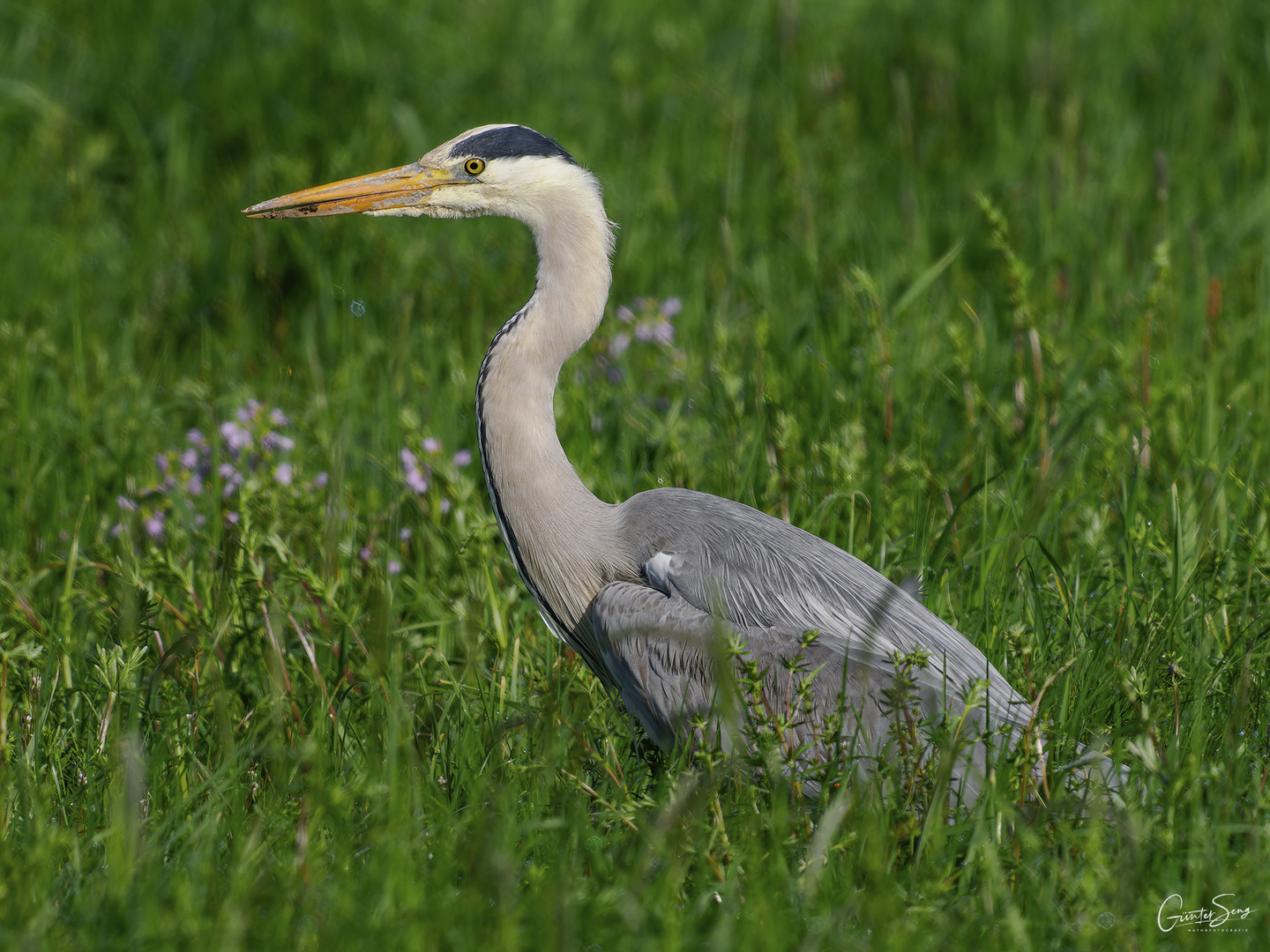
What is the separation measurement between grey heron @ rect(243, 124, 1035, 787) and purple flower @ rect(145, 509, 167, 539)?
110cm

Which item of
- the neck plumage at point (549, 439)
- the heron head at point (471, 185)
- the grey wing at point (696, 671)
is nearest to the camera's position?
the grey wing at point (696, 671)

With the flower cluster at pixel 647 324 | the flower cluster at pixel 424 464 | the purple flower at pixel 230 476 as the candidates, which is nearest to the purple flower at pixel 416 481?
the flower cluster at pixel 424 464

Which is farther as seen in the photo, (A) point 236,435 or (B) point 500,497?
(A) point 236,435

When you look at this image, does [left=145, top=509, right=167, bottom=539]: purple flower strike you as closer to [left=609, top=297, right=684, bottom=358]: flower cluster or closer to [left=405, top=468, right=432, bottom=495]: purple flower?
[left=405, top=468, right=432, bottom=495]: purple flower

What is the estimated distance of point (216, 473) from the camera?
4.23 meters

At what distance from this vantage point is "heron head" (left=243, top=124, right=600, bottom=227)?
144 inches

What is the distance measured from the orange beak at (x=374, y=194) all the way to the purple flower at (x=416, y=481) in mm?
824

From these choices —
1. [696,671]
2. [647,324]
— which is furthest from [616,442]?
[696,671]

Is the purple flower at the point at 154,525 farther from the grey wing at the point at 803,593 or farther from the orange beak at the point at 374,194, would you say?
the grey wing at the point at 803,593

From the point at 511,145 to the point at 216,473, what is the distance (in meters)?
1.45

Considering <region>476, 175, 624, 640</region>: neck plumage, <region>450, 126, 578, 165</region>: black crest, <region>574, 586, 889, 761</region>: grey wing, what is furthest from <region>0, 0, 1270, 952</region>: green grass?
<region>450, 126, 578, 165</region>: black crest

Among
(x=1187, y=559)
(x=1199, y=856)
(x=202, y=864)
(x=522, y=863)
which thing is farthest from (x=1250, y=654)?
(x=202, y=864)

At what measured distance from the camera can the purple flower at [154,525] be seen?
415 centimetres

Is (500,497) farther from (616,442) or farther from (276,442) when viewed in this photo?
(616,442)
